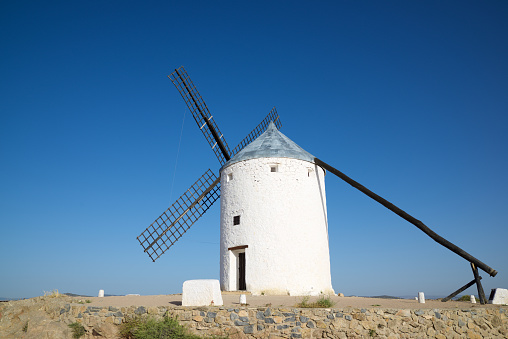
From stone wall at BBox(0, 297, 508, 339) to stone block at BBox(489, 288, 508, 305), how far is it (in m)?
1.86

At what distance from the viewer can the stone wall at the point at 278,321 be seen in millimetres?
8203

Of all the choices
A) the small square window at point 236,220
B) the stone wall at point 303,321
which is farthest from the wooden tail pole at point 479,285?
the small square window at point 236,220

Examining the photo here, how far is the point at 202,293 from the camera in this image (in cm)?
895

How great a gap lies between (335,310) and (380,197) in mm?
6429

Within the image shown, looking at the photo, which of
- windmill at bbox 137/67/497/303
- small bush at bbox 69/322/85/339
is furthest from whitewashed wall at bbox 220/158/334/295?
small bush at bbox 69/322/85/339

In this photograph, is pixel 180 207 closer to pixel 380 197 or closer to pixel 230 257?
pixel 230 257

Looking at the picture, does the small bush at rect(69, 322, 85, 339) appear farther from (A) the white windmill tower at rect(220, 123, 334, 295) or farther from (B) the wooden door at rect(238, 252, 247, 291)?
(B) the wooden door at rect(238, 252, 247, 291)

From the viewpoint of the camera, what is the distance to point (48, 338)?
857cm

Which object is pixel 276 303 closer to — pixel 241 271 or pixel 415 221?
pixel 241 271

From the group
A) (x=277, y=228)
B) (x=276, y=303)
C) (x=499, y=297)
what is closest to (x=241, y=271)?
(x=277, y=228)

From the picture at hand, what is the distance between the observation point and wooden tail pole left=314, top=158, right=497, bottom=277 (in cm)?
1186

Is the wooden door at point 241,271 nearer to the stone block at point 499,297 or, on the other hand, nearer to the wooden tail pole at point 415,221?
the wooden tail pole at point 415,221

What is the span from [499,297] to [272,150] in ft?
29.0

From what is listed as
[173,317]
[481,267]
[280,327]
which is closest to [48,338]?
[173,317]
